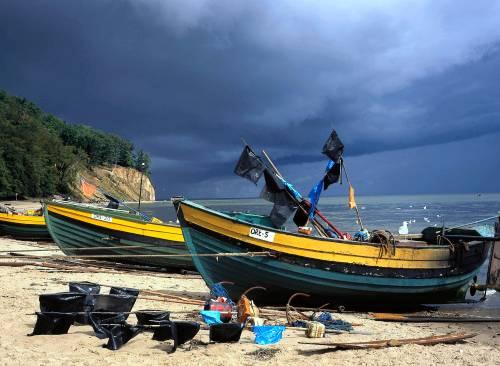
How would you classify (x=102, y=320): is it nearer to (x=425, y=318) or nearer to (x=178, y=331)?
(x=178, y=331)

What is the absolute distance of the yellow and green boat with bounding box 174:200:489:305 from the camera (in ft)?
32.2

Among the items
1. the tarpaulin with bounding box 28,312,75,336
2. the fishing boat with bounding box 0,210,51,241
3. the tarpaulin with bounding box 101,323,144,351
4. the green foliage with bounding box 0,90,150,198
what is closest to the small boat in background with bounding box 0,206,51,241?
the fishing boat with bounding box 0,210,51,241

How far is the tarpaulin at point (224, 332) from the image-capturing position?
22.4ft

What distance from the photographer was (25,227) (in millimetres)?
25516

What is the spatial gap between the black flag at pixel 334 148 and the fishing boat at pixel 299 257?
9 cm

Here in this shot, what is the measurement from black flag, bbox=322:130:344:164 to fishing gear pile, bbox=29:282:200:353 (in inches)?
273

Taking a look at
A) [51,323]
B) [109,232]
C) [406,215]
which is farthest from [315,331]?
[406,215]

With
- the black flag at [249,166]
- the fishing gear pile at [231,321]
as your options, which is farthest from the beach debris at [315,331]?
the black flag at [249,166]

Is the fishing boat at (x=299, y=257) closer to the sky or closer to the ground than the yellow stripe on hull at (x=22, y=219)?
closer to the sky

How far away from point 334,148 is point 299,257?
370cm

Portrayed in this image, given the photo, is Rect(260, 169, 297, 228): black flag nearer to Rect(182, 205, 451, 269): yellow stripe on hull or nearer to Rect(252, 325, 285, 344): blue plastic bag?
Rect(182, 205, 451, 269): yellow stripe on hull

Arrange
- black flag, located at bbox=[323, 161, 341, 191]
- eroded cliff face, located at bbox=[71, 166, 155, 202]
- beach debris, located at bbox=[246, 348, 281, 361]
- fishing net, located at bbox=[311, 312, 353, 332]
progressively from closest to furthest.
→ 1. beach debris, located at bbox=[246, 348, 281, 361]
2. fishing net, located at bbox=[311, 312, 353, 332]
3. black flag, located at bbox=[323, 161, 341, 191]
4. eroded cliff face, located at bbox=[71, 166, 155, 202]

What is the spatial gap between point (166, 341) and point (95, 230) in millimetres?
10443

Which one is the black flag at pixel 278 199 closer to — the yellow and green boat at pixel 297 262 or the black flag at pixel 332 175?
the yellow and green boat at pixel 297 262
